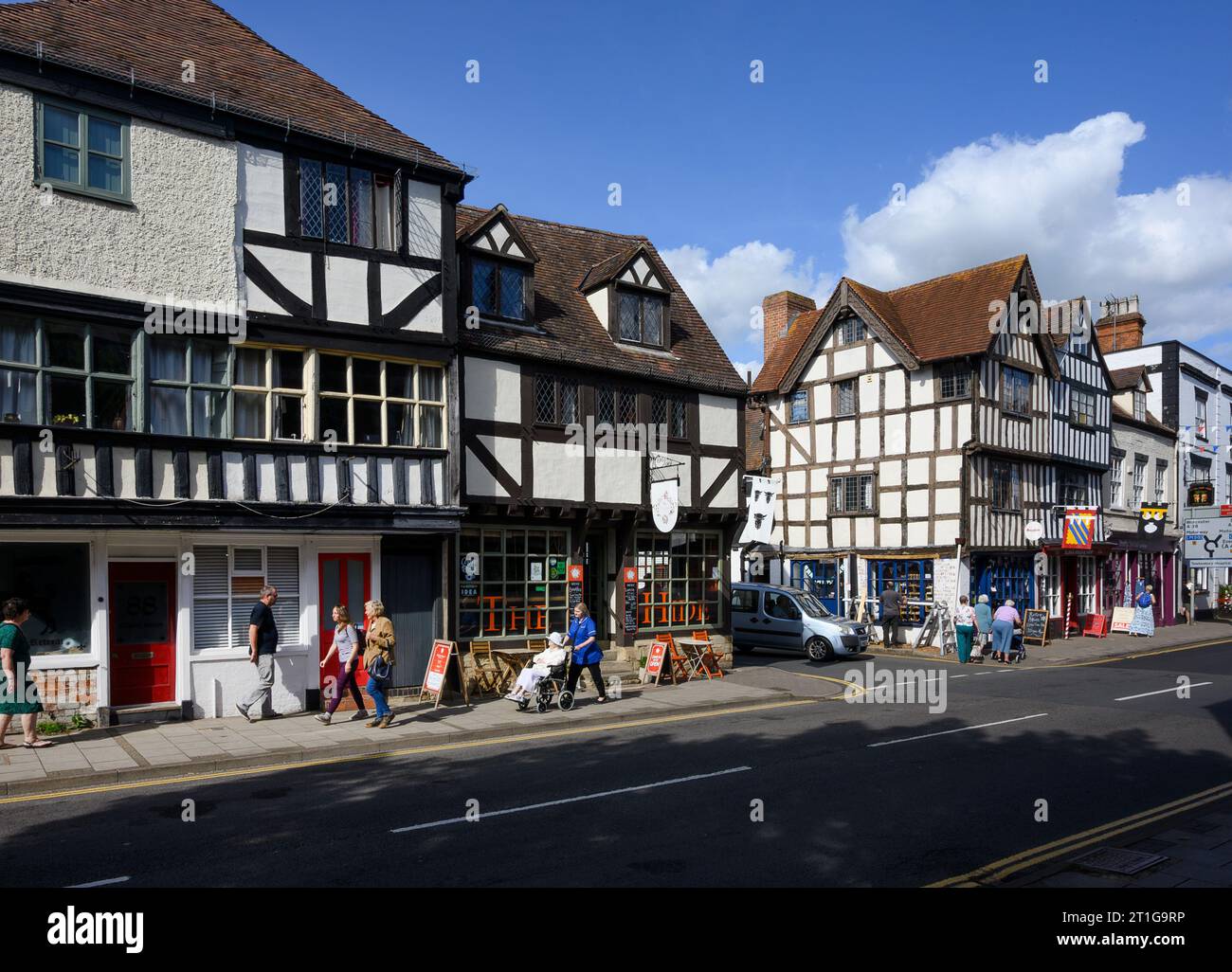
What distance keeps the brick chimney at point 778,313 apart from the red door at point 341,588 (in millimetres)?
22732

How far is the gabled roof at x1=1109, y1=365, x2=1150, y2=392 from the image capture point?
1470 inches

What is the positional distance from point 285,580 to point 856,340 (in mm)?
21176

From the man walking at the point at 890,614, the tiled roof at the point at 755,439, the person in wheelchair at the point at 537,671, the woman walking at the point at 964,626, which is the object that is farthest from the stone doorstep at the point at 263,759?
the tiled roof at the point at 755,439

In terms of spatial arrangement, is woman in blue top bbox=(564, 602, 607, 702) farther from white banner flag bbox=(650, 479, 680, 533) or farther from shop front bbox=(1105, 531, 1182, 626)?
shop front bbox=(1105, 531, 1182, 626)

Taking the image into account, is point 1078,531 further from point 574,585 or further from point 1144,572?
point 574,585

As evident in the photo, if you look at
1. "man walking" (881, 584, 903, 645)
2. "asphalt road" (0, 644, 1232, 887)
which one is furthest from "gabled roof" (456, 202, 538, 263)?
"man walking" (881, 584, 903, 645)

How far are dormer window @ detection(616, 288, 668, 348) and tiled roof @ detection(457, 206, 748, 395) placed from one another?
1.20 feet

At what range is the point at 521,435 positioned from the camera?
17781 millimetres

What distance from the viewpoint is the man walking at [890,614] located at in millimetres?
26422

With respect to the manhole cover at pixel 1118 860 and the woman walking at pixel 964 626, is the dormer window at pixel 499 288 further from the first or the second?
the manhole cover at pixel 1118 860

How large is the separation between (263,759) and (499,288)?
390 inches

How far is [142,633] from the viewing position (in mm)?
13773

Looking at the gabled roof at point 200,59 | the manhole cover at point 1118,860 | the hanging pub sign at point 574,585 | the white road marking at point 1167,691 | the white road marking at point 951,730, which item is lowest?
the white road marking at point 1167,691

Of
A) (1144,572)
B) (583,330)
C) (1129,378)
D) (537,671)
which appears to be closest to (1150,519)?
(1144,572)
